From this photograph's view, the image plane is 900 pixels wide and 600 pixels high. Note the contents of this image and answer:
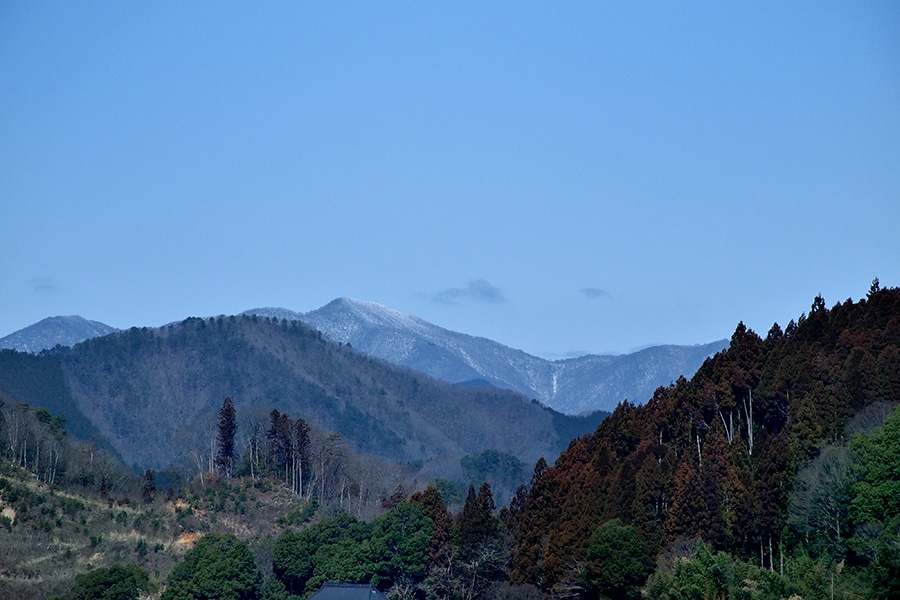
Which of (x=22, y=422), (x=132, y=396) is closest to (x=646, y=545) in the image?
(x=22, y=422)

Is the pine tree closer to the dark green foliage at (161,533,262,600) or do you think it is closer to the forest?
the forest

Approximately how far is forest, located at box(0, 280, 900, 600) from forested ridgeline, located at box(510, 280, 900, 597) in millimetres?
95

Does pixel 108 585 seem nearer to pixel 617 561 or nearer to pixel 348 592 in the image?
pixel 348 592

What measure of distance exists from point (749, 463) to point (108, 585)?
28.2 metres

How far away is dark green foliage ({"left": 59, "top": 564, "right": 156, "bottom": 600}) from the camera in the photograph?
55.0 metres

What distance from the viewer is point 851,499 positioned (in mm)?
43469

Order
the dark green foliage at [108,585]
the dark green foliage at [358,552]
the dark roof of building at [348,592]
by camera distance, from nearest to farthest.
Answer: the dark green foliage at [108,585], the dark roof of building at [348,592], the dark green foliage at [358,552]

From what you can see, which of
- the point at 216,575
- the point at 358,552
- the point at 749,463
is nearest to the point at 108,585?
the point at 216,575

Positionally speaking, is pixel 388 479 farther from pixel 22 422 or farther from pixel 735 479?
pixel 735 479

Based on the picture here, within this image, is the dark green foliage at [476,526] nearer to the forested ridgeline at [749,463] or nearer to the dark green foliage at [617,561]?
the forested ridgeline at [749,463]

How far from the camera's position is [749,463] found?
5291cm

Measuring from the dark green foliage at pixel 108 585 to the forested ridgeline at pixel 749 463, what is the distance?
1713 cm

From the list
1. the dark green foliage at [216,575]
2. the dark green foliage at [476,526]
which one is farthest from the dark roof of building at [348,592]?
the dark green foliage at [476,526]

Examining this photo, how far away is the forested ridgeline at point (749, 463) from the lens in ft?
147
